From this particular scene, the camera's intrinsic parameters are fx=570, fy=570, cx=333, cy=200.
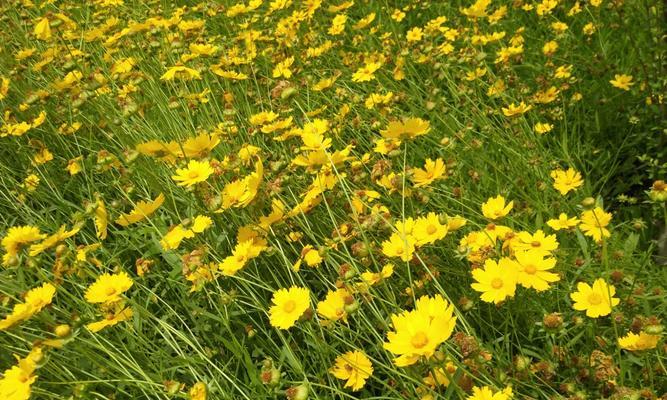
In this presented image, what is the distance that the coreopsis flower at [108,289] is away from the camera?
3.82 ft

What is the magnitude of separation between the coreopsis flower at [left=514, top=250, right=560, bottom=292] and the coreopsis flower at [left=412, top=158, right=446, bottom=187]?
1.07 feet

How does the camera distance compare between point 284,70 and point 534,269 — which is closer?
point 534,269

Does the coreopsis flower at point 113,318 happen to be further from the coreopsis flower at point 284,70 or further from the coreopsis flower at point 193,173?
the coreopsis flower at point 284,70

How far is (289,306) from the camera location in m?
1.08

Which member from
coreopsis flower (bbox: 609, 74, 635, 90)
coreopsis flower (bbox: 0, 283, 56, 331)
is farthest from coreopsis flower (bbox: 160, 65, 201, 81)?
coreopsis flower (bbox: 609, 74, 635, 90)

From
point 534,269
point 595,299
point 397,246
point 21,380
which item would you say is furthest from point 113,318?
point 595,299

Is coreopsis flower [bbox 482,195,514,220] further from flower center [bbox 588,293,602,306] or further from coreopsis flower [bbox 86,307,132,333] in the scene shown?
coreopsis flower [bbox 86,307,132,333]

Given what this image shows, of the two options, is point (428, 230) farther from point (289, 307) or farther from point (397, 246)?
point (289, 307)

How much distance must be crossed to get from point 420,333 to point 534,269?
0.96 ft

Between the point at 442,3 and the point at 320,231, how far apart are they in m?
1.81

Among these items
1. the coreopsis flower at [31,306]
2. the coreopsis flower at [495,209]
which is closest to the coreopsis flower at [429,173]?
the coreopsis flower at [495,209]

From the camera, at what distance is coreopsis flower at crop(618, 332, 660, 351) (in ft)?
2.96

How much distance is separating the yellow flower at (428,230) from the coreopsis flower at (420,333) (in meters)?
0.23

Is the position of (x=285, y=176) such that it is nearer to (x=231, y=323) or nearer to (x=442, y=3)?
(x=231, y=323)
